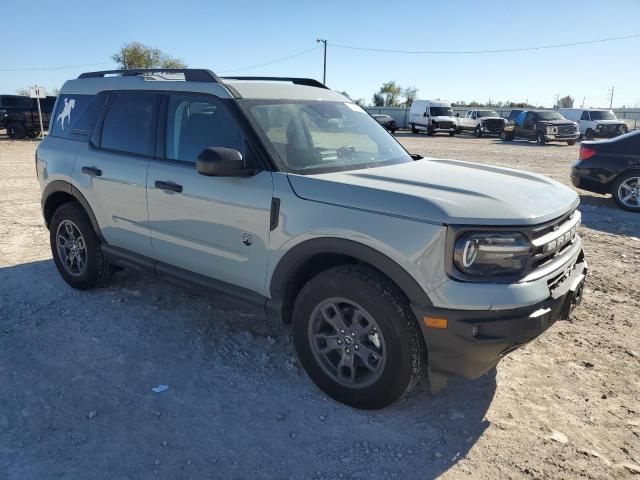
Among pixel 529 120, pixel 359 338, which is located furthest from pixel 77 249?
pixel 529 120

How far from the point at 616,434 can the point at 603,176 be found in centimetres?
756

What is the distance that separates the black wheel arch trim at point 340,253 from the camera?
2.74 metres

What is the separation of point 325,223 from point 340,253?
0.19 metres

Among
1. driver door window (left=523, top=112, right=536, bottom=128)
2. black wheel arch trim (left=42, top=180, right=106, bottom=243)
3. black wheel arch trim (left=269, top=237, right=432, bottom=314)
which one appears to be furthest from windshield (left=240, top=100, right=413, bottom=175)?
driver door window (left=523, top=112, right=536, bottom=128)

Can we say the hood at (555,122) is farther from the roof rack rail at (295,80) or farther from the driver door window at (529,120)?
the roof rack rail at (295,80)

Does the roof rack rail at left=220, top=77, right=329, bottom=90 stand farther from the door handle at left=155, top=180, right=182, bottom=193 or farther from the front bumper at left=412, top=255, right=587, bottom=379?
the front bumper at left=412, top=255, right=587, bottom=379

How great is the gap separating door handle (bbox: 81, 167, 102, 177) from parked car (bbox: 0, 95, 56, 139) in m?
21.8

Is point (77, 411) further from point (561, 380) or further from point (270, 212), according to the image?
point (561, 380)

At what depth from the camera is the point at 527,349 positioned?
12.8 feet

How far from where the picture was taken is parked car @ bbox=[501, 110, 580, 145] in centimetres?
2717

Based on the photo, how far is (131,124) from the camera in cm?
427

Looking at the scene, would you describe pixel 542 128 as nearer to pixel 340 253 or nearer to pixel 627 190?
pixel 627 190

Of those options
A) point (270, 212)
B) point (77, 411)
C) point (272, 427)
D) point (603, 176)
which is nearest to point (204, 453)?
point (272, 427)

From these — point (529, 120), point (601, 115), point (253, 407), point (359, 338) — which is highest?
point (601, 115)
